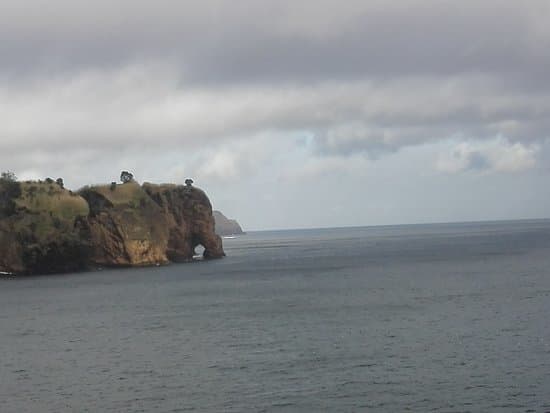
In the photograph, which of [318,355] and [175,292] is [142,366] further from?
[175,292]

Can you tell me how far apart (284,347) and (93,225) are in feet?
370

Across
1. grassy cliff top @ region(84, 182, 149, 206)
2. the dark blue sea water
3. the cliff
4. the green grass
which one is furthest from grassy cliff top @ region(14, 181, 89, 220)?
the dark blue sea water

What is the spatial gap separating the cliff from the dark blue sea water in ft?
129

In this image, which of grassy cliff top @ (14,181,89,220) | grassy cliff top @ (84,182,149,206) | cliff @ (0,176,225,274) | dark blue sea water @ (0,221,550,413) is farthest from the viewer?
grassy cliff top @ (84,182,149,206)

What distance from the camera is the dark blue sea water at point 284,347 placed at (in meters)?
45.7

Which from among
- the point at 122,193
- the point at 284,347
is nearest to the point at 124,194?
the point at 122,193

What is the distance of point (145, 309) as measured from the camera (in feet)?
305

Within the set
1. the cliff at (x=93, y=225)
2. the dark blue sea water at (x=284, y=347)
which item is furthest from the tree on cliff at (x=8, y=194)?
the dark blue sea water at (x=284, y=347)

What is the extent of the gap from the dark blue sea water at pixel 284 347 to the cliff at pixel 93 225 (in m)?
39.4

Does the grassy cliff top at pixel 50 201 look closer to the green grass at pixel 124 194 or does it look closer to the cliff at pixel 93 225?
the cliff at pixel 93 225

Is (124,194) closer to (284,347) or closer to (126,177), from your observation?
(126,177)

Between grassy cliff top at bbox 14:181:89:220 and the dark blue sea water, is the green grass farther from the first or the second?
the dark blue sea water

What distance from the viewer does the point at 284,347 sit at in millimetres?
61250

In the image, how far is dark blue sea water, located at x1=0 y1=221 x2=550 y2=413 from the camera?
45.7 meters
